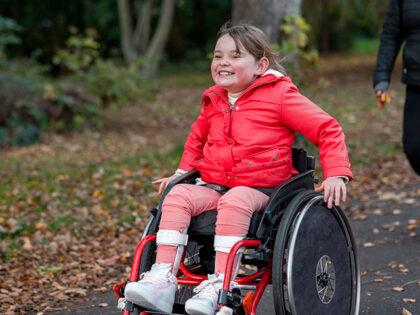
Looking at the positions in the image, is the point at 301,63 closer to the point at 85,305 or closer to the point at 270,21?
the point at 270,21

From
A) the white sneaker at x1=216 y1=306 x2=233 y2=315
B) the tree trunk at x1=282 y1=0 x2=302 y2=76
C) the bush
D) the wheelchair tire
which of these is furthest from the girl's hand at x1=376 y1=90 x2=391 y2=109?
the bush

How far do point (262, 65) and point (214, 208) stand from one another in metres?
0.77

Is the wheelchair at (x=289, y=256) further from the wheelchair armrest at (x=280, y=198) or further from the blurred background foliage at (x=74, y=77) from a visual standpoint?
the blurred background foliage at (x=74, y=77)

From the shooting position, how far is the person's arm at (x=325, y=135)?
280cm

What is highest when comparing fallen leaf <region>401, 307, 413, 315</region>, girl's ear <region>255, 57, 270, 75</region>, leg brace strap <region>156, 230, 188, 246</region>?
girl's ear <region>255, 57, 270, 75</region>

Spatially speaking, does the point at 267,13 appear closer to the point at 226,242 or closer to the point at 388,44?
the point at 388,44

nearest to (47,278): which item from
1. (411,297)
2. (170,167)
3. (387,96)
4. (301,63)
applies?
(411,297)

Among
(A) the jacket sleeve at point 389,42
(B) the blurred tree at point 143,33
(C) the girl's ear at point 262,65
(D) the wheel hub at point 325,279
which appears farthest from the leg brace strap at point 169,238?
(B) the blurred tree at point 143,33

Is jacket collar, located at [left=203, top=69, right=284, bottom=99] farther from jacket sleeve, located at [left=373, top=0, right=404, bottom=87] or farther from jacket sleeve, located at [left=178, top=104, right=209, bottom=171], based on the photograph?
jacket sleeve, located at [left=373, top=0, right=404, bottom=87]

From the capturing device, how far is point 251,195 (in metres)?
2.81

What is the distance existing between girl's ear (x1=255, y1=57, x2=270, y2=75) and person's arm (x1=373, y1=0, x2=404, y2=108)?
1539mm

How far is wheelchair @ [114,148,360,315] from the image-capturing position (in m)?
2.62

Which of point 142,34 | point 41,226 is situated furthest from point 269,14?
point 142,34

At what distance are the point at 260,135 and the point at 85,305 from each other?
1.65m
